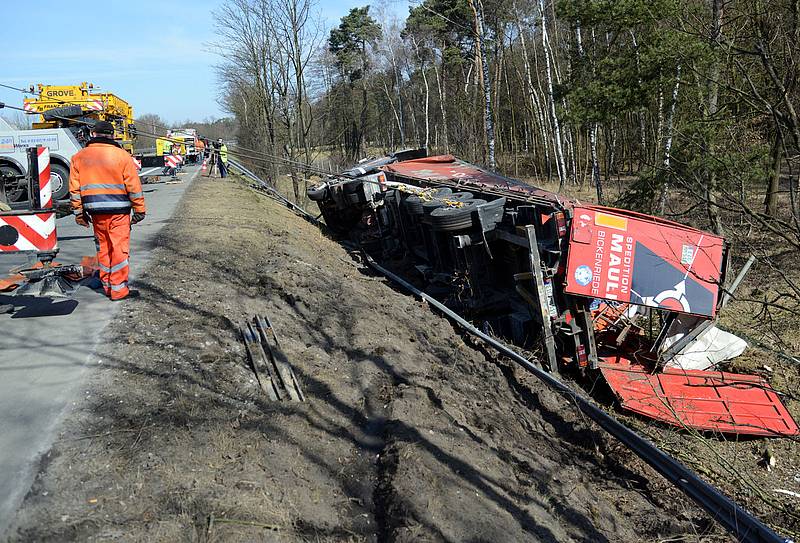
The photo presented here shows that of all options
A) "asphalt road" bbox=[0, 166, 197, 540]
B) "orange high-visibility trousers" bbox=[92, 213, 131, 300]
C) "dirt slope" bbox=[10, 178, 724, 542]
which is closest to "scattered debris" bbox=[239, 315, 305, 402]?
"dirt slope" bbox=[10, 178, 724, 542]

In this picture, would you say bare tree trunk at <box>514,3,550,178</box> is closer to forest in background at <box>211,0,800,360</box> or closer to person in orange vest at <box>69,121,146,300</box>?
forest in background at <box>211,0,800,360</box>

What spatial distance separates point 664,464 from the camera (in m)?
4.37

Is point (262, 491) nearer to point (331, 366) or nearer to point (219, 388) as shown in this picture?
point (219, 388)

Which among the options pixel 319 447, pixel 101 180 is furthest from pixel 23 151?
pixel 319 447

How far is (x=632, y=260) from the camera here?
5.96 meters

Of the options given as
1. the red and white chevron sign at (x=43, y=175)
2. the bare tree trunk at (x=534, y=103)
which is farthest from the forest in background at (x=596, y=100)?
the red and white chevron sign at (x=43, y=175)

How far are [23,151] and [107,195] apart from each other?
9673mm

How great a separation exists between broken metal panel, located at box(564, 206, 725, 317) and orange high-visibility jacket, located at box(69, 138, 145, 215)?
4.23 metres

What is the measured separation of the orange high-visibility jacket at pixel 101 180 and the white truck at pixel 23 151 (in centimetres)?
857

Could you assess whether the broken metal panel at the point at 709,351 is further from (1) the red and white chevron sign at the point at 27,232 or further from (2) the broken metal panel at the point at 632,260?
(1) the red and white chevron sign at the point at 27,232

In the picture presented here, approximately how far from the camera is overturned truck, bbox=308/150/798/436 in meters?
5.89

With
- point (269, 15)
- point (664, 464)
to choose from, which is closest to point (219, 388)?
point (664, 464)

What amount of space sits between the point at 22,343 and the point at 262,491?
2865 millimetres

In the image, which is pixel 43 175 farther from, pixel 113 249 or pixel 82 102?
pixel 82 102
